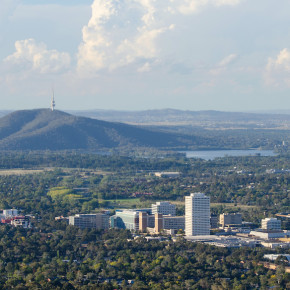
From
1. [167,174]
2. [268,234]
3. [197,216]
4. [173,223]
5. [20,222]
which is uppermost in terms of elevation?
[197,216]

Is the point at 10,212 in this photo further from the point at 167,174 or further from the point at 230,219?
the point at 167,174

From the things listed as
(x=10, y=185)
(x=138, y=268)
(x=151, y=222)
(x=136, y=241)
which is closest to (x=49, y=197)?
(x=10, y=185)

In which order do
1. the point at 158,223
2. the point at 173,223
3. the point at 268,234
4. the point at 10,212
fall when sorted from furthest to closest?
1. the point at 10,212
2. the point at 173,223
3. the point at 158,223
4. the point at 268,234

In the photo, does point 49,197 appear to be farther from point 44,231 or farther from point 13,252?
point 13,252

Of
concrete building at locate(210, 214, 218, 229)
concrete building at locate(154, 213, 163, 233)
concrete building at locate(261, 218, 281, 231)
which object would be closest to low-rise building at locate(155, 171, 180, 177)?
concrete building at locate(210, 214, 218, 229)

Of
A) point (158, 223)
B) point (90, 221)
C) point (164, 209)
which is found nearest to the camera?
point (158, 223)

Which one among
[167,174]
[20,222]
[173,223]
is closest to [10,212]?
[20,222]

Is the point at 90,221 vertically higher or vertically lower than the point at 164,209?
lower
